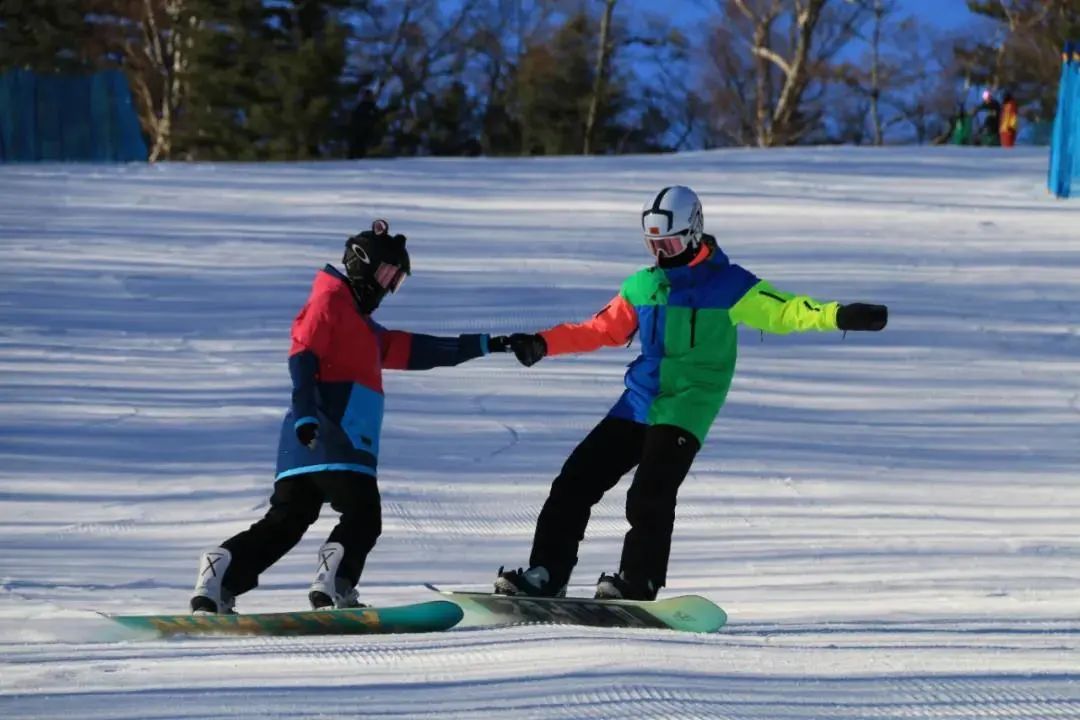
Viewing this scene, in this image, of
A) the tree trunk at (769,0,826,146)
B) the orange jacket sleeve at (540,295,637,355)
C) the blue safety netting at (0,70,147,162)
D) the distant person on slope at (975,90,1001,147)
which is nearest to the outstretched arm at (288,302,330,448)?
the orange jacket sleeve at (540,295,637,355)

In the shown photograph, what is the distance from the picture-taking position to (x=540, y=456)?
8.91 metres

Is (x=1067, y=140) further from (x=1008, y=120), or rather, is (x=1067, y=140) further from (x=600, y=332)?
(x=600, y=332)

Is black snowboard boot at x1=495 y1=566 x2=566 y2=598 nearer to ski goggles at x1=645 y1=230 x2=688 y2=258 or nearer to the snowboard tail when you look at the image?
the snowboard tail

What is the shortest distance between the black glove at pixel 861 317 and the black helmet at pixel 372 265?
1.40 meters

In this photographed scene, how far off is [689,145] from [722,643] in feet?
182

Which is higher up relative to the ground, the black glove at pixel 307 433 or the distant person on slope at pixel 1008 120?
the distant person on slope at pixel 1008 120

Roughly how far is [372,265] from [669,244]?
96 centimetres

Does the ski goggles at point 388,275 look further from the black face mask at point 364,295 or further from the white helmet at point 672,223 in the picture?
the white helmet at point 672,223

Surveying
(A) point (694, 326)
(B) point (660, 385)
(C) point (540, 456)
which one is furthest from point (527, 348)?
(C) point (540, 456)

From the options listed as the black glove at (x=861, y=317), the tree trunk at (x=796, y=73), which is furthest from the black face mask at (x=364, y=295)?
the tree trunk at (x=796, y=73)

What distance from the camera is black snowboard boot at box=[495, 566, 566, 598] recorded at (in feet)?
18.4

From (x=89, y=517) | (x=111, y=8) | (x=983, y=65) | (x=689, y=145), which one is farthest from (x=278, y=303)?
(x=689, y=145)

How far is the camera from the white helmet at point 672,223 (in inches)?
222

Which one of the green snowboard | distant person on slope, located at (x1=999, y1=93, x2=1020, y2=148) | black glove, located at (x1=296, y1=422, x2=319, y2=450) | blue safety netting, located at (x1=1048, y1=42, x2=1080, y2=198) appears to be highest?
distant person on slope, located at (x1=999, y1=93, x2=1020, y2=148)
